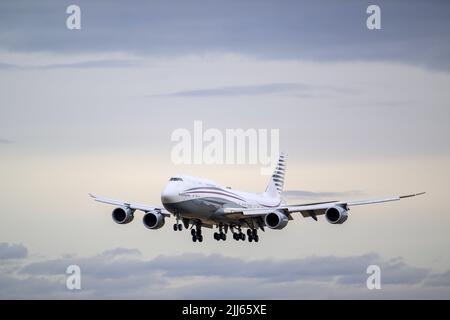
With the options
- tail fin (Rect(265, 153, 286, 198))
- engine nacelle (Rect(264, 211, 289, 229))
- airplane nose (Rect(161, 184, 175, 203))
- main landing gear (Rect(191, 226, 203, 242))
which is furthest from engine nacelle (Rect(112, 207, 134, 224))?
tail fin (Rect(265, 153, 286, 198))

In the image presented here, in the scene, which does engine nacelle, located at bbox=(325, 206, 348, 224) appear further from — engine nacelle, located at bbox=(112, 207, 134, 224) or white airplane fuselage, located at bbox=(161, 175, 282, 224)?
engine nacelle, located at bbox=(112, 207, 134, 224)

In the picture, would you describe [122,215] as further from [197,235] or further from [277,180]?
[277,180]

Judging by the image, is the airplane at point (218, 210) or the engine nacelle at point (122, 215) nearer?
the airplane at point (218, 210)

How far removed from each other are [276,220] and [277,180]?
30.4 m

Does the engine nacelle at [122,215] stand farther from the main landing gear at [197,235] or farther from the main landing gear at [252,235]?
the main landing gear at [252,235]

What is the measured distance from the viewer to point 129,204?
488 ft

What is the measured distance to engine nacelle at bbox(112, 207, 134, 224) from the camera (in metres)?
148

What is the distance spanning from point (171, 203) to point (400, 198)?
22950mm

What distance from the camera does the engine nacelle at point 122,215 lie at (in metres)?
148

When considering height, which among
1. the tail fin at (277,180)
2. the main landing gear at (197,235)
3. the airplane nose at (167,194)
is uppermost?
the tail fin at (277,180)

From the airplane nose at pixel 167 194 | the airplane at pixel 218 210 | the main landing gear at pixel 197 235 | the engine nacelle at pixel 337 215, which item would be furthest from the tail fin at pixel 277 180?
the airplane nose at pixel 167 194

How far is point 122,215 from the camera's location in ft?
487
